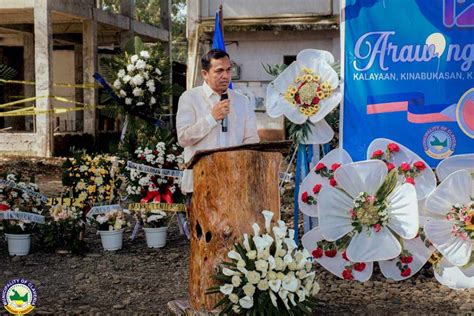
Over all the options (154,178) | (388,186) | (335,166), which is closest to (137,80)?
(154,178)

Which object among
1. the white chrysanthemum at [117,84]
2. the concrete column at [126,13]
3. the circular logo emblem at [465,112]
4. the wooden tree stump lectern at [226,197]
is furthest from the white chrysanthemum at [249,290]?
the concrete column at [126,13]

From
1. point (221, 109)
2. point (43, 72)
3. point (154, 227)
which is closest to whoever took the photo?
point (221, 109)

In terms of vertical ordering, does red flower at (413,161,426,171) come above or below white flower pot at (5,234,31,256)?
above

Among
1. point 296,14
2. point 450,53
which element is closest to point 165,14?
point 296,14

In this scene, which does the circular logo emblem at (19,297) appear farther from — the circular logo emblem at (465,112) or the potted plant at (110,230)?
the circular logo emblem at (465,112)

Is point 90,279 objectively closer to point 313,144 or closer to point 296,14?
point 313,144

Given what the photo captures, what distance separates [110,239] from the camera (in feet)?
21.7

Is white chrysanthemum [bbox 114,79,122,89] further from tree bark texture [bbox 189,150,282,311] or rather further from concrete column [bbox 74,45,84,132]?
concrete column [bbox 74,45,84,132]

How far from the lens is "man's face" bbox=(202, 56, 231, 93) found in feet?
14.1

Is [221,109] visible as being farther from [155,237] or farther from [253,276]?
[155,237]

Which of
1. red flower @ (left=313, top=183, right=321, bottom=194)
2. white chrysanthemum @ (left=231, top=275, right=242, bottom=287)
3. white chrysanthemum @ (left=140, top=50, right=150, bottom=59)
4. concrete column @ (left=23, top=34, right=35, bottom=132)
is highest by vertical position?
concrete column @ (left=23, top=34, right=35, bottom=132)

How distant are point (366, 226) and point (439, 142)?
1.02 metres

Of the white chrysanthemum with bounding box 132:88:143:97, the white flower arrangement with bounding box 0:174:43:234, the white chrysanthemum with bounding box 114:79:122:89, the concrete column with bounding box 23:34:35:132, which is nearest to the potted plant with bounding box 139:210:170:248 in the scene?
the white flower arrangement with bounding box 0:174:43:234

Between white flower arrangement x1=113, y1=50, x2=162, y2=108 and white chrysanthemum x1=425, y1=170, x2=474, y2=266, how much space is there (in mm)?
4350
